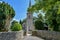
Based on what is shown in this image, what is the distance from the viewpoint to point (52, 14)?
22.6 meters

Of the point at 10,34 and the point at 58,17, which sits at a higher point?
the point at 58,17

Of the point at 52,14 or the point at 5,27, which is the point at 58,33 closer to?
the point at 52,14

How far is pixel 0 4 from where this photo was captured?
17109mm

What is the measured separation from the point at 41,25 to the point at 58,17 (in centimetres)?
1018

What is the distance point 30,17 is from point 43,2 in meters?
24.5

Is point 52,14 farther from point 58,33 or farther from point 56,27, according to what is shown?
point 58,33

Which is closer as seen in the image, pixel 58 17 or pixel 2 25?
pixel 2 25

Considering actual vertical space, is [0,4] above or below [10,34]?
above

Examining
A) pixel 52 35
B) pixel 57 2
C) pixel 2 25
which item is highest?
pixel 57 2

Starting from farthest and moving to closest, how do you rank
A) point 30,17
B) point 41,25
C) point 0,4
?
point 30,17 < point 41,25 < point 0,4

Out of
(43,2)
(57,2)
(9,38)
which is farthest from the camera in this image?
(9,38)

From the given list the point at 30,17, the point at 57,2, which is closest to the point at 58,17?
the point at 57,2

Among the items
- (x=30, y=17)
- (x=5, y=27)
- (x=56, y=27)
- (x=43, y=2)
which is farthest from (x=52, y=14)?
(x=30, y=17)

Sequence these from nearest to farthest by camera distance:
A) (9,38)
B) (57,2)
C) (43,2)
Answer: (57,2)
(43,2)
(9,38)
